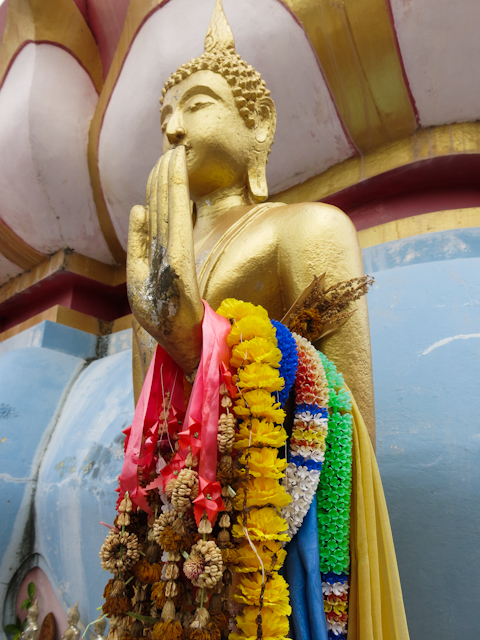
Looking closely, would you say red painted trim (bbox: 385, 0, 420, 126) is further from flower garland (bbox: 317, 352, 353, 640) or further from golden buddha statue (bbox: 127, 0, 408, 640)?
flower garland (bbox: 317, 352, 353, 640)

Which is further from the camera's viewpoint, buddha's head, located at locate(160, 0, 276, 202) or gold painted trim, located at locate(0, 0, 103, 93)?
gold painted trim, located at locate(0, 0, 103, 93)

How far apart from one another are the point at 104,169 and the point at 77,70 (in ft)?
2.42

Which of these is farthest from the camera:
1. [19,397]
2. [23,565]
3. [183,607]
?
[19,397]

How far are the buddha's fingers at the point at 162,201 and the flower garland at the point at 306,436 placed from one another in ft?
1.36

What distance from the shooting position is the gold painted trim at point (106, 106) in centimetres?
282

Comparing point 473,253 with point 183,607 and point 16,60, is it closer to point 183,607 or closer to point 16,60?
point 183,607

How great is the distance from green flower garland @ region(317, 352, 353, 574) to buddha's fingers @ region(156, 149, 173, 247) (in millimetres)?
499

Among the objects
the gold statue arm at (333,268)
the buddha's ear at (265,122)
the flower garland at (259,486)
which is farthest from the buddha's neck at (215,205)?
the flower garland at (259,486)

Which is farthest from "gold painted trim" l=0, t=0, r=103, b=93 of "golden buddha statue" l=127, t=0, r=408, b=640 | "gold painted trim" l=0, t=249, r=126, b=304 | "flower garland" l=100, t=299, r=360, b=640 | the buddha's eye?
"flower garland" l=100, t=299, r=360, b=640

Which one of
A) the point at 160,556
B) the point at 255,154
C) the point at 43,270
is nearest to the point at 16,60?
the point at 43,270

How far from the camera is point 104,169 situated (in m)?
3.18

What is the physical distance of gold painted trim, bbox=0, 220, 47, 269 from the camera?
3510 millimetres

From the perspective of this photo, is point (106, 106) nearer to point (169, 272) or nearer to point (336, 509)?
point (169, 272)

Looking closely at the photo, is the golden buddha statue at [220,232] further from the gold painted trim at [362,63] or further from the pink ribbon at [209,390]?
the gold painted trim at [362,63]
